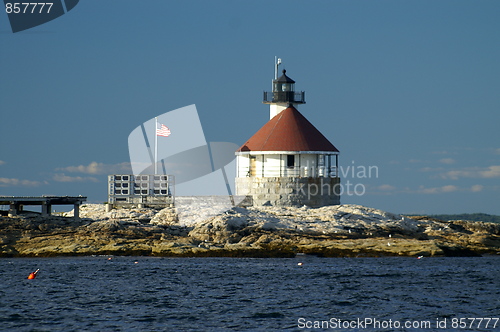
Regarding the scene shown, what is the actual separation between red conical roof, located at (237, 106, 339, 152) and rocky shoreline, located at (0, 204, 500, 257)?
13.4ft

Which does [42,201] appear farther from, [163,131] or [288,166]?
[288,166]

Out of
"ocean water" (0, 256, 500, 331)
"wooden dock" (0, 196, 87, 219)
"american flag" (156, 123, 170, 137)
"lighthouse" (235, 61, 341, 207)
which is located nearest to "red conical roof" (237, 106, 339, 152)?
"lighthouse" (235, 61, 341, 207)

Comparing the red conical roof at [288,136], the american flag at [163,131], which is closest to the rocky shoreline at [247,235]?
the red conical roof at [288,136]

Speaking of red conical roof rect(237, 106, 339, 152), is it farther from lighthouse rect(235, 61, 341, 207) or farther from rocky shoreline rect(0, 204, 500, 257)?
rocky shoreline rect(0, 204, 500, 257)

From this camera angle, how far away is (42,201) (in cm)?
5316

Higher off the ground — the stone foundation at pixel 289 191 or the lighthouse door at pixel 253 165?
the lighthouse door at pixel 253 165

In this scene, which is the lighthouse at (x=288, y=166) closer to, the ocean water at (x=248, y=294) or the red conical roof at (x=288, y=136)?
the red conical roof at (x=288, y=136)

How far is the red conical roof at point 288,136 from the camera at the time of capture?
5619cm

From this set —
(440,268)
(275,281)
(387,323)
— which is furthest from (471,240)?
(387,323)

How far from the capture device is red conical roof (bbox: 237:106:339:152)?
184 feet

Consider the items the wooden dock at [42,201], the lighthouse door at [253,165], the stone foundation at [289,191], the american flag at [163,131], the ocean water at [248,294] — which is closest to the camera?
the ocean water at [248,294]

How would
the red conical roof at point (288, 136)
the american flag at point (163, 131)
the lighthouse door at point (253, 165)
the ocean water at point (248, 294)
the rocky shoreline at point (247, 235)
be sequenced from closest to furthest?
the ocean water at point (248, 294) < the rocky shoreline at point (247, 235) < the american flag at point (163, 131) < the red conical roof at point (288, 136) < the lighthouse door at point (253, 165)

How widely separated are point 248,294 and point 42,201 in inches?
885

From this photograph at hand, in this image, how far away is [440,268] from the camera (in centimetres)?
4381
